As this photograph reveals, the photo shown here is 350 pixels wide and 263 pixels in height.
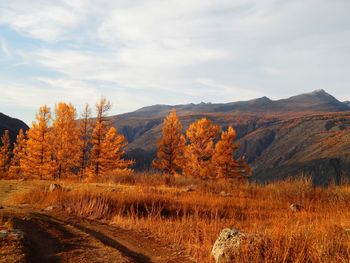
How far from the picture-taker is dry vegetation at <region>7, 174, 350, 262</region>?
517cm

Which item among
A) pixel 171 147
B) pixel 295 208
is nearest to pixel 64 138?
pixel 171 147

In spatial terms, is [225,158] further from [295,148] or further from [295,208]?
[295,148]

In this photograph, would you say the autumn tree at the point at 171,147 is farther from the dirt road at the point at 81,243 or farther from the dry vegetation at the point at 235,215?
the dirt road at the point at 81,243

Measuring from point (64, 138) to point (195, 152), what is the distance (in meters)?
12.6

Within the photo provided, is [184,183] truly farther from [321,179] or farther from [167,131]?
[321,179]

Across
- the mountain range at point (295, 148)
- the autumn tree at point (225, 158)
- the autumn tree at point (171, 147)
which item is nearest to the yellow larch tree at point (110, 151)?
the autumn tree at point (171, 147)

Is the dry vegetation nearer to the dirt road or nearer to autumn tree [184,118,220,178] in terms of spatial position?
the dirt road

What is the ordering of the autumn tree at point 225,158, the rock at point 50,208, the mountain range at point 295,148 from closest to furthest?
the rock at point 50,208, the autumn tree at point 225,158, the mountain range at point 295,148

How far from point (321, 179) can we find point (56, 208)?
9075 centimetres

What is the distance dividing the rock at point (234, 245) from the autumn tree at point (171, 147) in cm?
3025

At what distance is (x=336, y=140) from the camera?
11831 centimetres

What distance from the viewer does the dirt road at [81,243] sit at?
5422mm

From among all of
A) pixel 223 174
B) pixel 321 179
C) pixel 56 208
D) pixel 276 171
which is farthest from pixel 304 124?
pixel 56 208

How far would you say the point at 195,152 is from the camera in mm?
37188
